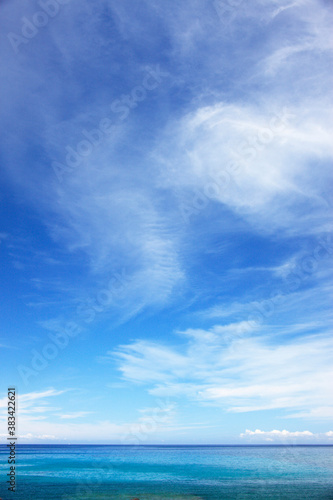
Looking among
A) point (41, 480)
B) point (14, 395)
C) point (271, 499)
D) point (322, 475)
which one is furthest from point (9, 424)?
point (322, 475)

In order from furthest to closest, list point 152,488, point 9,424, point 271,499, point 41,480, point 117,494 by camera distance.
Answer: point 41,480 → point 152,488 → point 117,494 → point 271,499 → point 9,424

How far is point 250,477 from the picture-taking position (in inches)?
2108

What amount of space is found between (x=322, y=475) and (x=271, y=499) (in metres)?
24.5

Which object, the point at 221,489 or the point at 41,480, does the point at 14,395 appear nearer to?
the point at 221,489

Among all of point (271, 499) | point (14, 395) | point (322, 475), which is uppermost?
point (14, 395)

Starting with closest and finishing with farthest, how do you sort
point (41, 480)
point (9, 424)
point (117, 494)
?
point (9, 424), point (117, 494), point (41, 480)

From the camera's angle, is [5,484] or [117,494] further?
[5,484]

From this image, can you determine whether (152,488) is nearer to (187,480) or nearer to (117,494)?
(117,494)

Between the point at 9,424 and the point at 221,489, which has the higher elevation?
the point at 9,424

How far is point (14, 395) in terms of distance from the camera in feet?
74.2

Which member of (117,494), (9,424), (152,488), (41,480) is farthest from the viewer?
(41,480)

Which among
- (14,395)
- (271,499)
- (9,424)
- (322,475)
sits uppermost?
(14,395)

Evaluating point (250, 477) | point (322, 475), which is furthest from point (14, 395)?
point (322, 475)

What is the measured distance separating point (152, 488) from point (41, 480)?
746 inches
